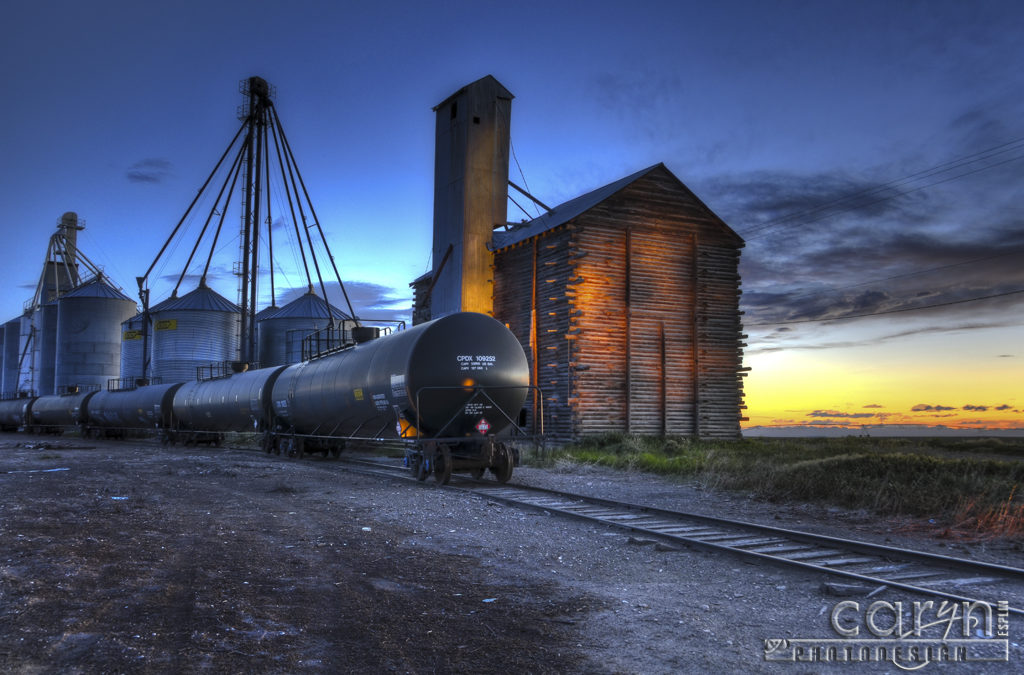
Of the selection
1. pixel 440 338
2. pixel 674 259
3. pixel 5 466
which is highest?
→ pixel 674 259

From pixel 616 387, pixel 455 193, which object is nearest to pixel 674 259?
pixel 616 387

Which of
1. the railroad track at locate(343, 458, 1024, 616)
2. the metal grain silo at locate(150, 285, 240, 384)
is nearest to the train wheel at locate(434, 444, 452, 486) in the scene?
the railroad track at locate(343, 458, 1024, 616)

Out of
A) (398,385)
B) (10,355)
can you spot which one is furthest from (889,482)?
(10,355)

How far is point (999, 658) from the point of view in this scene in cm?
492

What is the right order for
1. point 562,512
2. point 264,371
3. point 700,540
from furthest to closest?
point 264,371 < point 562,512 < point 700,540

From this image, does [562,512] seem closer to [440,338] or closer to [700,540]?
[700,540]

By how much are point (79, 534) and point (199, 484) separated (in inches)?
252

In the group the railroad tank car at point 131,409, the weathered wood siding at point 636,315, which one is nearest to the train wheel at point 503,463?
the weathered wood siding at point 636,315

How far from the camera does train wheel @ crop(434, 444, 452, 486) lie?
1452cm

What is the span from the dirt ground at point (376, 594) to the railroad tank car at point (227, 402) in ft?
41.6

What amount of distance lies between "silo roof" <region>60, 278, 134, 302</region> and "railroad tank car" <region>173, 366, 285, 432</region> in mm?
33522

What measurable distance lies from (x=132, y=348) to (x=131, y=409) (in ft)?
64.2

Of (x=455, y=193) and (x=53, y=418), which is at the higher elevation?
(x=455, y=193)

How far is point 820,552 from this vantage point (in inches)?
326
